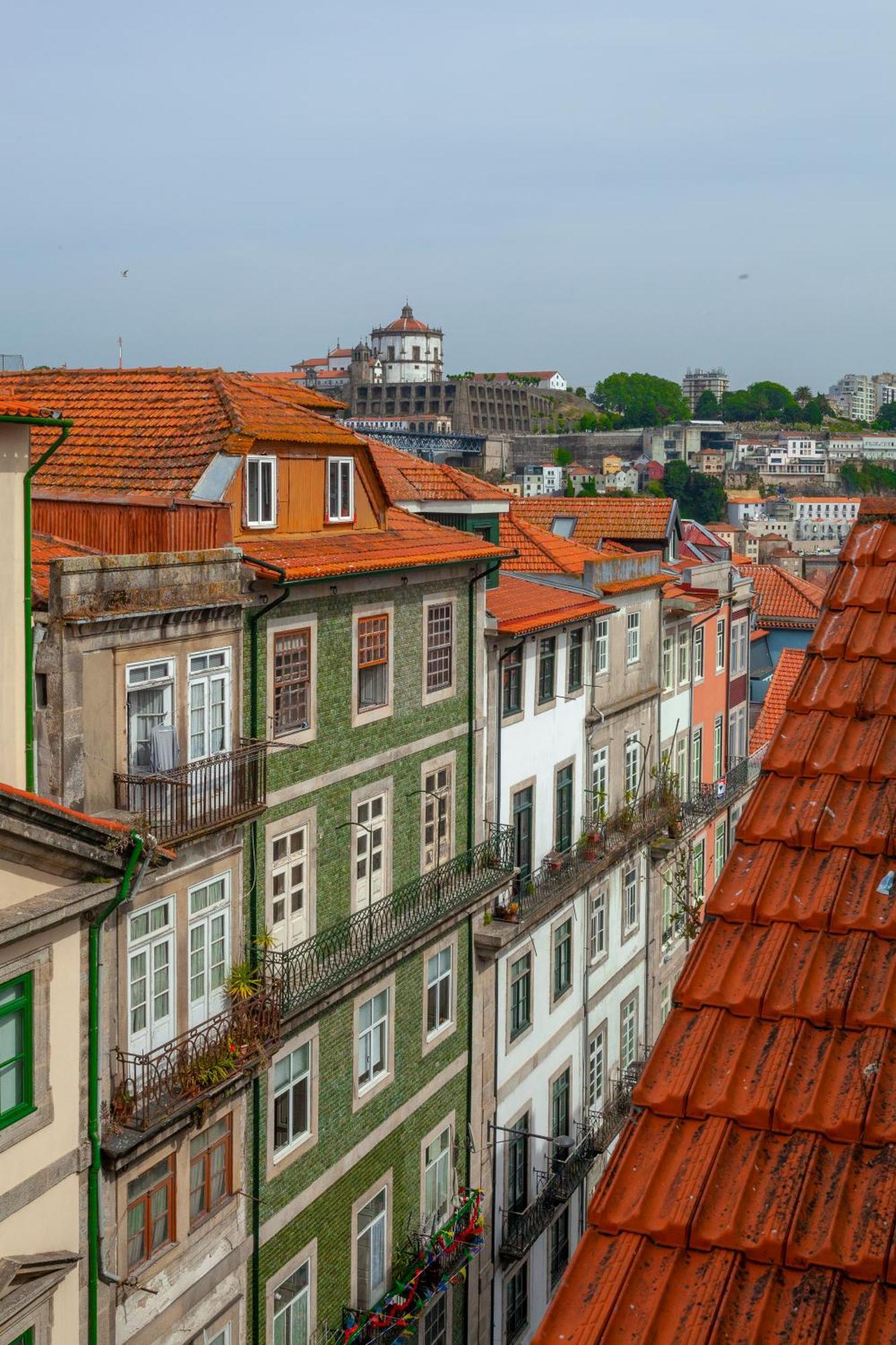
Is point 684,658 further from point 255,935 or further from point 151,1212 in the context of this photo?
point 151,1212

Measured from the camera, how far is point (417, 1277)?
823 inches

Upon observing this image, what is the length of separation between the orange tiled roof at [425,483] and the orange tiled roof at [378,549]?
960mm

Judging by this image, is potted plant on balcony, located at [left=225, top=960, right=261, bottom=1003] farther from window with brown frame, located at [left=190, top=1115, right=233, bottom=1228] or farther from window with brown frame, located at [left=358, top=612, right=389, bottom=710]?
window with brown frame, located at [left=358, top=612, right=389, bottom=710]

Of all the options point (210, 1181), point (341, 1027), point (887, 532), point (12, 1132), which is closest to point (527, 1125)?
point (341, 1027)

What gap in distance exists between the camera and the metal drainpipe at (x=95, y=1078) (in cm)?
1324

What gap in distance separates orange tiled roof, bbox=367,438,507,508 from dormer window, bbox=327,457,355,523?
14.9ft

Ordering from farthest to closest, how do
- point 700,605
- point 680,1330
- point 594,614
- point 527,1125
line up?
1. point 700,605
2. point 594,614
3. point 527,1125
4. point 680,1330

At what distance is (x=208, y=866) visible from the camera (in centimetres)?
1590

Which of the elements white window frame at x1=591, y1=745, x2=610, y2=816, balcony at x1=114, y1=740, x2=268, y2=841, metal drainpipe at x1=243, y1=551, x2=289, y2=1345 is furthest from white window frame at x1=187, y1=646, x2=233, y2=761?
white window frame at x1=591, y1=745, x2=610, y2=816

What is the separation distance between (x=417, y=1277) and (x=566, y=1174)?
618 centimetres

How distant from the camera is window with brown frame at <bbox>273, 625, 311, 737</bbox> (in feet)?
57.2

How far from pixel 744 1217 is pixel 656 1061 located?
67 cm

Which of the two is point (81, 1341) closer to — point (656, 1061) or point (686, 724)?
point (656, 1061)

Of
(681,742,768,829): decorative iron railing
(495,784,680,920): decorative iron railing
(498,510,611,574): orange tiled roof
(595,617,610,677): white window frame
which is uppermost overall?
(498,510,611,574): orange tiled roof
